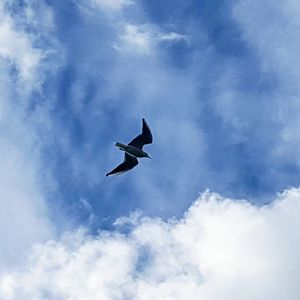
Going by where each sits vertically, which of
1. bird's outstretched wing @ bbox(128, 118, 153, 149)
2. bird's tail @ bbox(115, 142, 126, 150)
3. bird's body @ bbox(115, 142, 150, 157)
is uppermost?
bird's outstretched wing @ bbox(128, 118, 153, 149)

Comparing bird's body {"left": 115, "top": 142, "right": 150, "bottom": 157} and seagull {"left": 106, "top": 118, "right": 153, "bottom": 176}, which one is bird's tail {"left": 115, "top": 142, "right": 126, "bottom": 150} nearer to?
bird's body {"left": 115, "top": 142, "right": 150, "bottom": 157}

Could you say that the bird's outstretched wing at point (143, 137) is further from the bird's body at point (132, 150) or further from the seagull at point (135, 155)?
the bird's body at point (132, 150)

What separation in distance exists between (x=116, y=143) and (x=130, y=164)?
284 inches

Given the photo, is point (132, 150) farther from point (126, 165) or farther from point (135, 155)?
point (126, 165)

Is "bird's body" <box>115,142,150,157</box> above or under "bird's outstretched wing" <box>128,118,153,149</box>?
under

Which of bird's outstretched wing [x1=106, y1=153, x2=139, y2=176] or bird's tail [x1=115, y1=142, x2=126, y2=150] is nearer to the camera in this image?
bird's tail [x1=115, y1=142, x2=126, y2=150]

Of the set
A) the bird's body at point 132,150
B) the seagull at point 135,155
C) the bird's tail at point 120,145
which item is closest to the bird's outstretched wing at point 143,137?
the seagull at point 135,155

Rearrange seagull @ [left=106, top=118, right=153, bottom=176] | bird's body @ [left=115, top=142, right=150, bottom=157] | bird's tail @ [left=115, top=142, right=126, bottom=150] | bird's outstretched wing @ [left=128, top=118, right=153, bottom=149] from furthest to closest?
bird's outstretched wing @ [left=128, top=118, right=153, bottom=149], seagull @ [left=106, top=118, right=153, bottom=176], bird's body @ [left=115, top=142, right=150, bottom=157], bird's tail @ [left=115, top=142, right=126, bottom=150]

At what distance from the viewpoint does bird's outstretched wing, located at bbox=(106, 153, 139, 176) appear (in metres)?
112

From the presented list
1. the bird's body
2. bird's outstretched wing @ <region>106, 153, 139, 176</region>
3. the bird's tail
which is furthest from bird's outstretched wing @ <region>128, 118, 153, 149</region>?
the bird's tail

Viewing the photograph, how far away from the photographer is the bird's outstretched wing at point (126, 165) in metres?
112

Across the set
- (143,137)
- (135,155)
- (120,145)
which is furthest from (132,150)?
(143,137)

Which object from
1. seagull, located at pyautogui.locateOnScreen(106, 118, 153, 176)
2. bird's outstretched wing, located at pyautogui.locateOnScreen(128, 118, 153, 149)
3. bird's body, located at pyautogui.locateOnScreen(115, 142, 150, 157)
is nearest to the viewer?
bird's body, located at pyautogui.locateOnScreen(115, 142, 150, 157)

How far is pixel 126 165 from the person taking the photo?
113m
